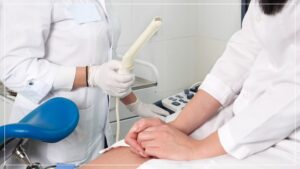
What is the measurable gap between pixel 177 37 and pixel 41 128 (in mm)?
1165

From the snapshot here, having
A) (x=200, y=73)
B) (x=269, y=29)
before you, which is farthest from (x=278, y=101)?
(x=200, y=73)

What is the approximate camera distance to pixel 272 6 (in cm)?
67

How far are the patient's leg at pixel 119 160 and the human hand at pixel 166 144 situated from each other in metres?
0.02

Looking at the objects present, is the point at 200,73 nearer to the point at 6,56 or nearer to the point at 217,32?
the point at 217,32

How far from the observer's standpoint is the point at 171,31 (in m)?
1.89

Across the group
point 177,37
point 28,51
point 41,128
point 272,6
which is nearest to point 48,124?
point 41,128

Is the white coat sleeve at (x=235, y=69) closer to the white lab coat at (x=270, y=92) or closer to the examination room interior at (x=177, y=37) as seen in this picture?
the white lab coat at (x=270, y=92)

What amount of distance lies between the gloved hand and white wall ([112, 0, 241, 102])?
540 millimetres

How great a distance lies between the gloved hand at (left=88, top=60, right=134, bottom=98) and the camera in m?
1.15

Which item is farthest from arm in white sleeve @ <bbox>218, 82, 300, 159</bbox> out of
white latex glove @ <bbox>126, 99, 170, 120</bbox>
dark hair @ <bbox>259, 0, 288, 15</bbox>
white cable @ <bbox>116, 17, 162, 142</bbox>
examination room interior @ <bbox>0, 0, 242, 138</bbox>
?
examination room interior @ <bbox>0, 0, 242, 138</bbox>

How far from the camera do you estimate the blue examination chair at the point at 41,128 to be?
0.84 meters

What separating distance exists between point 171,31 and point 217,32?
0.24 meters

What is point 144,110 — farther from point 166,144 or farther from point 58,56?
point 166,144

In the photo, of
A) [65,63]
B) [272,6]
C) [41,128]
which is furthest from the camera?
[65,63]
